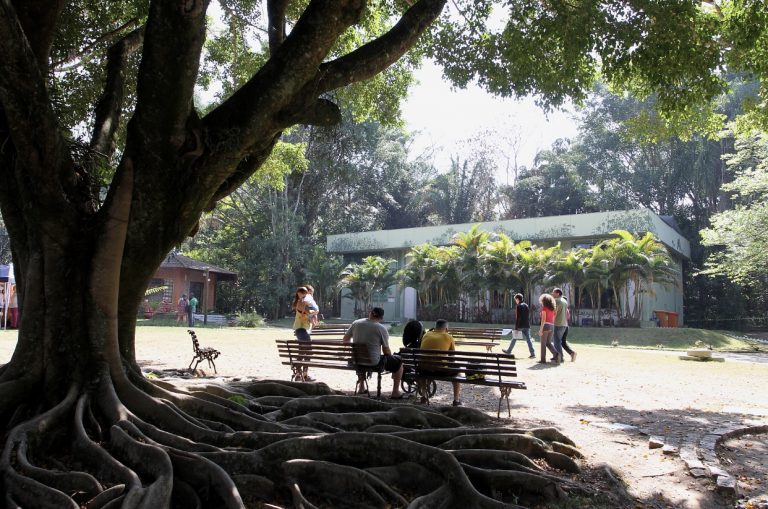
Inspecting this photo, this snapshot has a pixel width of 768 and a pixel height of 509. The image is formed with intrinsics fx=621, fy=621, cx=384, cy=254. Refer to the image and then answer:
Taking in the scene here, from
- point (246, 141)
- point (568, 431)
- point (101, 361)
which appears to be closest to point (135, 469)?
point (101, 361)

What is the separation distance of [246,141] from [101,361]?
252 cm

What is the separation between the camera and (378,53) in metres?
6.80

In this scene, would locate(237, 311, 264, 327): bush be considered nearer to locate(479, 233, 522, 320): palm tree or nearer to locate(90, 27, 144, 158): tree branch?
locate(479, 233, 522, 320): palm tree

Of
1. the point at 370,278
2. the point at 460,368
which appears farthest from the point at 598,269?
the point at 460,368

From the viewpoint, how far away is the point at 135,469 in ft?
15.9

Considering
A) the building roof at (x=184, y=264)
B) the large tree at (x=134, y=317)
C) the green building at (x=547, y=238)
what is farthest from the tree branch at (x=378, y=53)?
the building roof at (x=184, y=264)

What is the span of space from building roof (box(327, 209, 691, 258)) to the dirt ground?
1312 cm

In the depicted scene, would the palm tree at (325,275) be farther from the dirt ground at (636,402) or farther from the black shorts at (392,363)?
the black shorts at (392,363)

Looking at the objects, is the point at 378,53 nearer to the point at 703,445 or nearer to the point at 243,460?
the point at 243,460

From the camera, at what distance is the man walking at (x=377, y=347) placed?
29.6 feet

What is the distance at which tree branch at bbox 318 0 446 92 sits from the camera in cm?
672

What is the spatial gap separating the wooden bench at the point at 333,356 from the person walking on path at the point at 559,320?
20.3 feet

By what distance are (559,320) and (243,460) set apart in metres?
11.0

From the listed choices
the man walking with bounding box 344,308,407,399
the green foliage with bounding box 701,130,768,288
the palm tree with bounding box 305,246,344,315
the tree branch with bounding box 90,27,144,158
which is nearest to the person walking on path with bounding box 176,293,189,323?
the palm tree with bounding box 305,246,344,315
